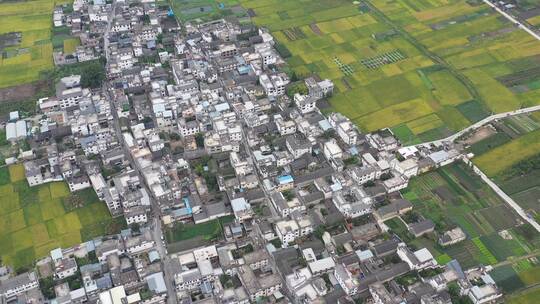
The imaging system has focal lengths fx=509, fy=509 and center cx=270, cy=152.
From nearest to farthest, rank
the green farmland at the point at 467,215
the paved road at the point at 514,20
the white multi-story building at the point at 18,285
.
A: the white multi-story building at the point at 18,285 → the green farmland at the point at 467,215 → the paved road at the point at 514,20

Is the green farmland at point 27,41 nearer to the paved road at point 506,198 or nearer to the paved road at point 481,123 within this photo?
the paved road at point 481,123

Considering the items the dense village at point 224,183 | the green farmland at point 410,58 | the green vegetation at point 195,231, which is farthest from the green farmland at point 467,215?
the green vegetation at point 195,231

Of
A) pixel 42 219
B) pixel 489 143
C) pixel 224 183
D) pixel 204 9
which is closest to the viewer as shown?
pixel 42 219

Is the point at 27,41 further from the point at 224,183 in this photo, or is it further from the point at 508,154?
the point at 508,154

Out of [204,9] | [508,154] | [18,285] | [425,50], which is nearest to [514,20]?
[425,50]

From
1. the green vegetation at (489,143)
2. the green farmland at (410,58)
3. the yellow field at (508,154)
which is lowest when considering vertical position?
the yellow field at (508,154)

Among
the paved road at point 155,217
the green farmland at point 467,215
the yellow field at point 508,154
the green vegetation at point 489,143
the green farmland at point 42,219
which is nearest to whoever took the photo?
the paved road at point 155,217

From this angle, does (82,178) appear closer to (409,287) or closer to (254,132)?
(254,132)
